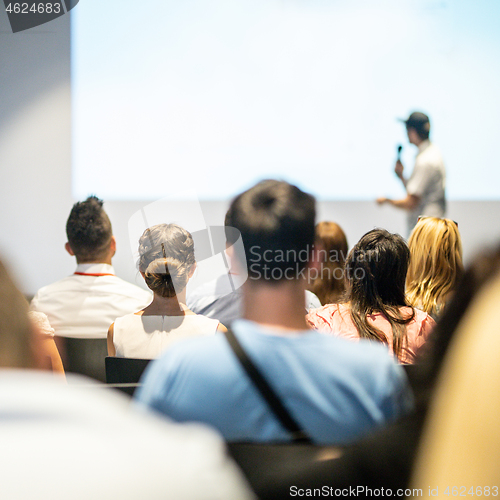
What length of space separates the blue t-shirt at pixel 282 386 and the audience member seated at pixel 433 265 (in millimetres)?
1361

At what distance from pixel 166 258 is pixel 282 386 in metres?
1.12

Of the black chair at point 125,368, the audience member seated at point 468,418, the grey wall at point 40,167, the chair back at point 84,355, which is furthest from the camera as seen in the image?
the grey wall at point 40,167

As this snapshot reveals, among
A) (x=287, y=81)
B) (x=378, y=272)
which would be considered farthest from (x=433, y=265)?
(x=287, y=81)

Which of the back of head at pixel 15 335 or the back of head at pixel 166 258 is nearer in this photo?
the back of head at pixel 15 335

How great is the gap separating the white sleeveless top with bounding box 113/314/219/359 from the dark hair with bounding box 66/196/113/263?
0.80 meters

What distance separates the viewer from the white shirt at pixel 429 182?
353cm

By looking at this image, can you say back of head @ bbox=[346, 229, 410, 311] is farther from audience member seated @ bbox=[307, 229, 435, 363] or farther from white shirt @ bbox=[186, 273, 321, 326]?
white shirt @ bbox=[186, 273, 321, 326]

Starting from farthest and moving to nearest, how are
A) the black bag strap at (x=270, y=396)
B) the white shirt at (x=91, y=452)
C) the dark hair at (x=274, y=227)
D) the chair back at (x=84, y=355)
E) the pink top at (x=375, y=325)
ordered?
the chair back at (x=84, y=355) → the pink top at (x=375, y=325) → the dark hair at (x=274, y=227) → the black bag strap at (x=270, y=396) → the white shirt at (x=91, y=452)

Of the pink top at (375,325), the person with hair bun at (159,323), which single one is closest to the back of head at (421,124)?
the pink top at (375,325)

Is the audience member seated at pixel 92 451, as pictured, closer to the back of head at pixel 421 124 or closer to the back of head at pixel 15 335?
the back of head at pixel 15 335

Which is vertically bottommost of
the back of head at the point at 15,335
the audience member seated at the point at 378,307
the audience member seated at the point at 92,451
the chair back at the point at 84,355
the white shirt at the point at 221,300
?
the chair back at the point at 84,355

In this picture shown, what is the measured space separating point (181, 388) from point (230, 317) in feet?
4.55

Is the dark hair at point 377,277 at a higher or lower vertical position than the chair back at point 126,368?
higher

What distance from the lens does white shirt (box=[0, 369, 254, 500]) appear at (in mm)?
310
